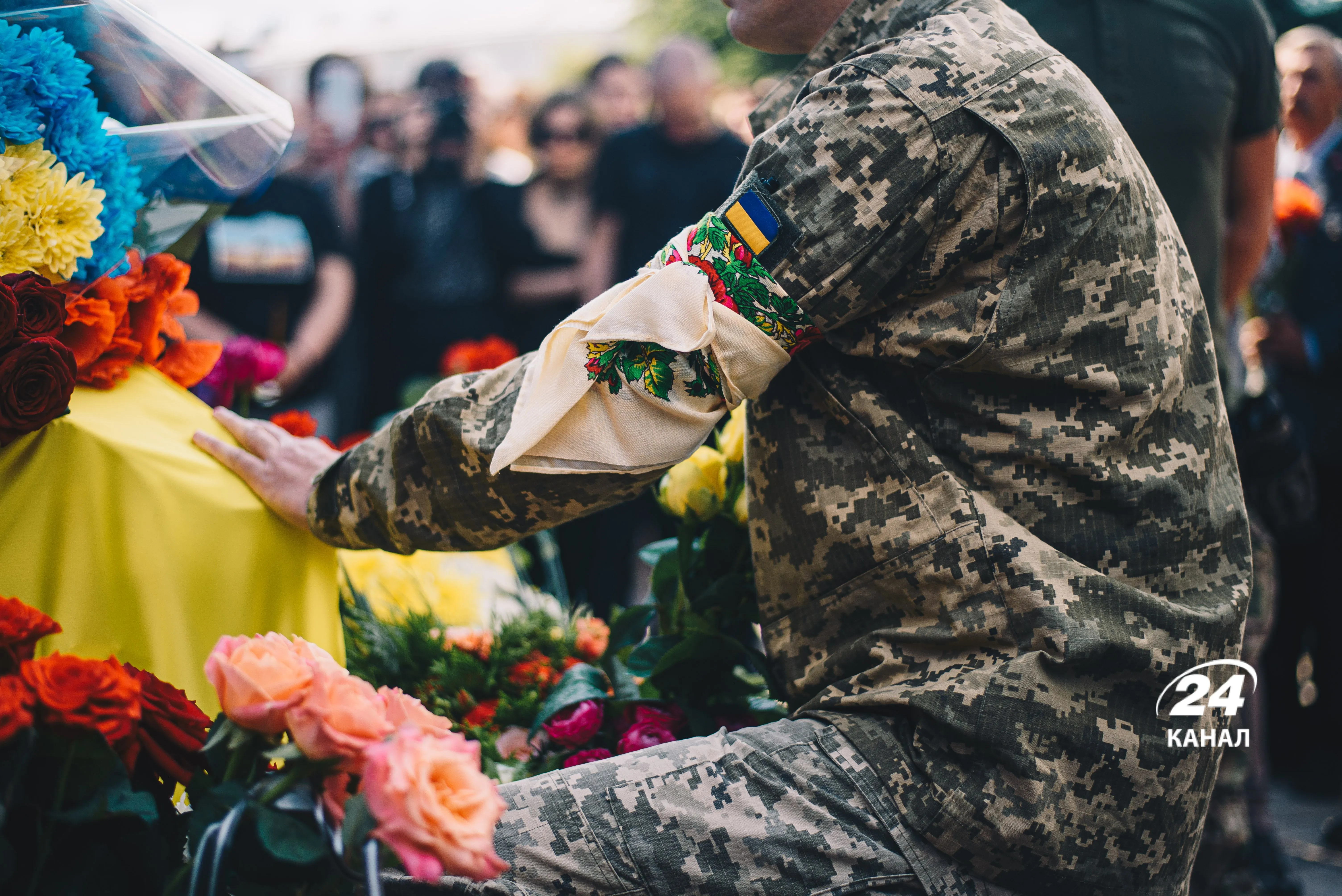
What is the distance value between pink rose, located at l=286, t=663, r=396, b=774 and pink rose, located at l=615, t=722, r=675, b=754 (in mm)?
683

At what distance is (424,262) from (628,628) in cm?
282

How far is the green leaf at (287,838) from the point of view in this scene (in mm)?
917

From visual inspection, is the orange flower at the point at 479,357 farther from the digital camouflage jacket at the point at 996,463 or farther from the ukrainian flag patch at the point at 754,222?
the ukrainian flag patch at the point at 754,222

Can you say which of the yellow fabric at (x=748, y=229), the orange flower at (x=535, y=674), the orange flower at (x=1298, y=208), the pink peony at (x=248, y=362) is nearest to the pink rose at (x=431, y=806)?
the yellow fabric at (x=748, y=229)

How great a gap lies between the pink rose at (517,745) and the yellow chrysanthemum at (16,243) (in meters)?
0.94

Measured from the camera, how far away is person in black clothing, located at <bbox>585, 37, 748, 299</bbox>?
4238 millimetres

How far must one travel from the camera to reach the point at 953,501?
4.18ft

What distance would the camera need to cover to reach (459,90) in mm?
4559

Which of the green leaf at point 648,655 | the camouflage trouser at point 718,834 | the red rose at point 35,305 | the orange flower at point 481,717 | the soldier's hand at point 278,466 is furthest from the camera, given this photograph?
the orange flower at point 481,717

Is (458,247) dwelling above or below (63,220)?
below

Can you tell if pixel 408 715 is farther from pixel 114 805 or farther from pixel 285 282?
pixel 285 282

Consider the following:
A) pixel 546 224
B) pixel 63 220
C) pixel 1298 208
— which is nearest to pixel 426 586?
pixel 63 220

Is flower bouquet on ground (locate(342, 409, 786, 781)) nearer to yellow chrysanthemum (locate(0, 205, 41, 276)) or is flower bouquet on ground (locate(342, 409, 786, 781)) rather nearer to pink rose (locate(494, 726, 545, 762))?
pink rose (locate(494, 726, 545, 762))

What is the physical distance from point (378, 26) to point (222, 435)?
27.8 meters
